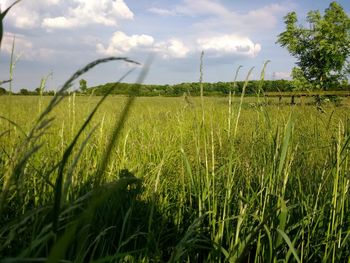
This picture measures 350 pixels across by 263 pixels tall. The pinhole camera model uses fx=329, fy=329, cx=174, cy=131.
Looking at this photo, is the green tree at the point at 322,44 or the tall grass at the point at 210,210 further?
the green tree at the point at 322,44

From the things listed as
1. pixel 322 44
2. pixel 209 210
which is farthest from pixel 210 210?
pixel 322 44

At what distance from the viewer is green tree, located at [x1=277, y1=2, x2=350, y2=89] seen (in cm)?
2327

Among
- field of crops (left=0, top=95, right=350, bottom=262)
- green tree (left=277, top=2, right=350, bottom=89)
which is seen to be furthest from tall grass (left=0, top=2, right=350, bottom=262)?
green tree (left=277, top=2, right=350, bottom=89)

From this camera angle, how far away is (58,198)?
1.57 feet

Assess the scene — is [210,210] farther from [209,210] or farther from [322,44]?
[322,44]

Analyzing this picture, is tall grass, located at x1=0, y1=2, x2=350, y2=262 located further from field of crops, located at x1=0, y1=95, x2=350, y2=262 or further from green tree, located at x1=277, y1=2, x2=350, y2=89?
green tree, located at x1=277, y1=2, x2=350, y2=89

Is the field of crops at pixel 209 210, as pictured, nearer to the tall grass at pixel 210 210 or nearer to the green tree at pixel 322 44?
the tall grass at pixel 210 210

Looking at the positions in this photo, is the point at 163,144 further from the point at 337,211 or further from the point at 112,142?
the point at 112,142

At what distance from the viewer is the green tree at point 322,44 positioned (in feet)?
76.3

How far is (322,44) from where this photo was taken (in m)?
23.0

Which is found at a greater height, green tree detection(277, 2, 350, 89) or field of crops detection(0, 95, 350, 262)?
green tree detection(277, 2, 350, 89)

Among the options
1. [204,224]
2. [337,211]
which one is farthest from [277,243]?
[204,224]

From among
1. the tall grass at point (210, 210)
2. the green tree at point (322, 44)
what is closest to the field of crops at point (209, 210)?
the tall grass at point (210, 210)

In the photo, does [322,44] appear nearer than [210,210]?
No
